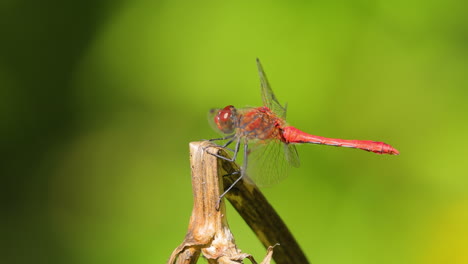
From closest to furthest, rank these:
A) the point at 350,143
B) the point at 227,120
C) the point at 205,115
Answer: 1. the point at 227,120
2. the point at 350,143
3. the point at 205,115

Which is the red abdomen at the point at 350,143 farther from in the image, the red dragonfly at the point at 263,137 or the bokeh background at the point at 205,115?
the bokeh background at the point at 205,115

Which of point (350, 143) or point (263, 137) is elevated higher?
point (263, 137)

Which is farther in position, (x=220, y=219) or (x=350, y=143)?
(x=350, y=143)

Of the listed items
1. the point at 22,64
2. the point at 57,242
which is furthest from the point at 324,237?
the point at 22,64

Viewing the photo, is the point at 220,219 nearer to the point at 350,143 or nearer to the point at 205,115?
the point at 350,143

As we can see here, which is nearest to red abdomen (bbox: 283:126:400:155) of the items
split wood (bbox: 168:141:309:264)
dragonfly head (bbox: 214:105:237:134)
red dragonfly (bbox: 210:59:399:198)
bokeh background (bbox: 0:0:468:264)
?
red dragonfly (bbox: 210:59:399:198)

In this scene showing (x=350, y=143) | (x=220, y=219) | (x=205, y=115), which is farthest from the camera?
(x=205, y=115)

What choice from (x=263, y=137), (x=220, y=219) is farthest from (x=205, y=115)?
(x=220, y=219)
